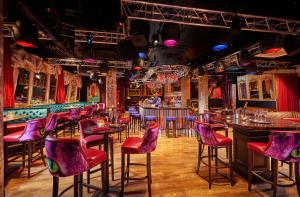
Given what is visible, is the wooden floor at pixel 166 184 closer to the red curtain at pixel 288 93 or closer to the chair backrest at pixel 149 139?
the chair backrest at pixel 149 139

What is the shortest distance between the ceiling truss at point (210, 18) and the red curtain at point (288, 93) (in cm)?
590

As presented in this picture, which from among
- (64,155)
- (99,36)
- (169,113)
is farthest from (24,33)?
(169,113)

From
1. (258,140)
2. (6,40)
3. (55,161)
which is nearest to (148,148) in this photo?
(55,161)

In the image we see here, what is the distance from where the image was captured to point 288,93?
946cm

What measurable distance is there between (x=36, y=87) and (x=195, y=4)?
701 cm

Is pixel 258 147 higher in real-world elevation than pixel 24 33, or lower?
lower

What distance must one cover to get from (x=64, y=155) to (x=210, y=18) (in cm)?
464

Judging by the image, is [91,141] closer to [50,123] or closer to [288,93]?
[50,123]

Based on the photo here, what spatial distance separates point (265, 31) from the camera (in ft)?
15.3

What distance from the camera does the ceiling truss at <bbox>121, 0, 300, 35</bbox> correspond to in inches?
162

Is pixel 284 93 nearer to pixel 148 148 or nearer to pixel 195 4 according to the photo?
pixel 195 4

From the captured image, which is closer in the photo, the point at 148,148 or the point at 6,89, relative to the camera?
the point at 148,148

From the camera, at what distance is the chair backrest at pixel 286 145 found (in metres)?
2.04

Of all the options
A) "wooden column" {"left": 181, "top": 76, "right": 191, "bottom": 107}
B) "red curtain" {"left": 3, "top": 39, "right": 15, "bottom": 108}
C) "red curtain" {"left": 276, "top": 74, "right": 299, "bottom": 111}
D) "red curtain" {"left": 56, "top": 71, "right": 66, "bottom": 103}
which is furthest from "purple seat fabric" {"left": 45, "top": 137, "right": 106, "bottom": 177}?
"red curtain" {"left": 276, "top": 74, "right": 299, "bottom": 111}
